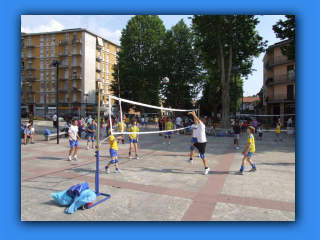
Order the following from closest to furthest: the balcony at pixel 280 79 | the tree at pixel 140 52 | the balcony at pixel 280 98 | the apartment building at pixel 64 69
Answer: the balcony at pixel 280 98, the balcony at pixel 280 79, the tree at pixel 140 52, the apartment building at pixel 64 69

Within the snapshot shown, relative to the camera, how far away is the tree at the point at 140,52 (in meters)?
40.1

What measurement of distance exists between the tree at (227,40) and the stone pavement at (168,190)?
692 inches

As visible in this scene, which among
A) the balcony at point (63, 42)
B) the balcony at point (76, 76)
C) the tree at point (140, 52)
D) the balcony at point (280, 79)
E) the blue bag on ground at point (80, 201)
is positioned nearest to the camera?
the blue bag on ground at point (80, 201)

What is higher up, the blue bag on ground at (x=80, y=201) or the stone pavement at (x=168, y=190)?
the blue bag on ground at (x=80, y=201)

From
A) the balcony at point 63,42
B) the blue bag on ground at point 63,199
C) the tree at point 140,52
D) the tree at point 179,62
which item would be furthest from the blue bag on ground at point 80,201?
the balcony at point 63,42

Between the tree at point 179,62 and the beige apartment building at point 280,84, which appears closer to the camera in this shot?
the beige apartment building at point 280,84

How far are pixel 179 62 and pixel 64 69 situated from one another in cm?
3281

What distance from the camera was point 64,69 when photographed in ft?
185

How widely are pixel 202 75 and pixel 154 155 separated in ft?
107

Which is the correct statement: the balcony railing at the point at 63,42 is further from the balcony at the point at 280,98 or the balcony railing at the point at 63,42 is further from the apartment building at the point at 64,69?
the balcony at the point at 280,98

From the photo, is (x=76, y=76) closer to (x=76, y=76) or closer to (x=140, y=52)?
(x=76, y=76)

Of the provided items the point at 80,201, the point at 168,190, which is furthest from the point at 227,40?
the point at 80,201

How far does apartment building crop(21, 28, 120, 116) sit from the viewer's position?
54.6 metres

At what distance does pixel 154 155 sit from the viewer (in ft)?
35.4
